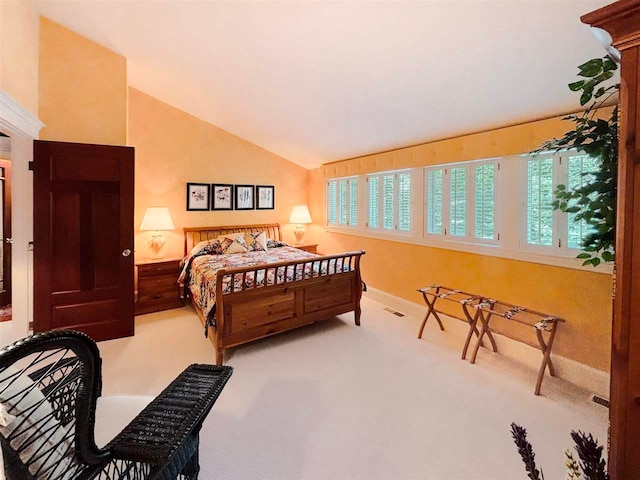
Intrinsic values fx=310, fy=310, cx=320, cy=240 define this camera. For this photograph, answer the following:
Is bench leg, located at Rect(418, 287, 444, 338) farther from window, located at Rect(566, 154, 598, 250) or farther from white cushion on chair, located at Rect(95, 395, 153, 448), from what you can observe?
white cushion on chair, located at Rect(95, 395, 153, 448)

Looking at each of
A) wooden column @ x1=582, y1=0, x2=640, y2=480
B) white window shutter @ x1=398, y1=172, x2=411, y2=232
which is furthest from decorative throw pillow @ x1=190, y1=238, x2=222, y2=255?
wooden column @ x1=582, y1=0, x2=640, y2=480

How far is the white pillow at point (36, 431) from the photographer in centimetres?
82

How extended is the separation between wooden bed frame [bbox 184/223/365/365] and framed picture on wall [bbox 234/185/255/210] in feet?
7.70

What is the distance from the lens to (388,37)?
2.26 metres

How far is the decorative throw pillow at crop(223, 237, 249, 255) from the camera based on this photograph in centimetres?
454

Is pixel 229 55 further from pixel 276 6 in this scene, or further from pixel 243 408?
pixel 243 408

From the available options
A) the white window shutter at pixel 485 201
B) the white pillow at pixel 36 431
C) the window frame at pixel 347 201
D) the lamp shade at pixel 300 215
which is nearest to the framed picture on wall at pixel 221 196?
the lamp shade at pixel 300 215

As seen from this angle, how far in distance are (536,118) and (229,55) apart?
9.40ft

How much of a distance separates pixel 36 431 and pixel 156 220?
3801mm

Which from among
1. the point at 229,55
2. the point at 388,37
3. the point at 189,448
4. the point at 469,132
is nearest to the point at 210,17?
the point at 229,55

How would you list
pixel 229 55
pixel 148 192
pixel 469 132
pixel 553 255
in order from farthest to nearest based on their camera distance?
pixel 148 192 < pixel 469 132 < pixel 229 55 < pixel 553 255

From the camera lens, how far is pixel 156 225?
425cm

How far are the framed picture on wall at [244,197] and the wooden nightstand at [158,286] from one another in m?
1.51

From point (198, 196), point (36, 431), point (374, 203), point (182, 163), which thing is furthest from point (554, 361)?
point (182, 163)
